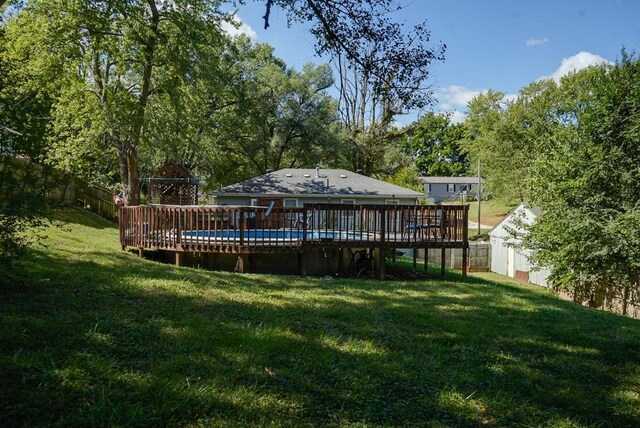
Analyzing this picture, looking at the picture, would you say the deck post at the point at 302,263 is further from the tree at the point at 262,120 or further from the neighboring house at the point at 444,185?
the neighboring house at the point at 444,185

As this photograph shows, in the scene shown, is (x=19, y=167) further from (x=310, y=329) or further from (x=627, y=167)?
(x=627, y=167)

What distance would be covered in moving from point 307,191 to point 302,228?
11868 millimetres

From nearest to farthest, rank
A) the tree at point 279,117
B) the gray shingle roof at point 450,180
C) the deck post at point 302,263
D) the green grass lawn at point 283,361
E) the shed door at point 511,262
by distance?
1. the green grass lawn at point 283,361
2. the deck post at point 302,263
3. the shed door at point 511,262
4. the tree at point 279,117
5. the gray shingle roof at point 450,180

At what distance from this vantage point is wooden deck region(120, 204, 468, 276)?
1062cm

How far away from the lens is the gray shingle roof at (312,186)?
2256 cm

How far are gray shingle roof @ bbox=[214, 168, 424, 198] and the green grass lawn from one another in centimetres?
1623

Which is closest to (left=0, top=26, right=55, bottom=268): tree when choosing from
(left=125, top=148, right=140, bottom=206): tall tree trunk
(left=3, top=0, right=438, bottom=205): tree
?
(left=3, top=0, right=438, bottom=205): tree

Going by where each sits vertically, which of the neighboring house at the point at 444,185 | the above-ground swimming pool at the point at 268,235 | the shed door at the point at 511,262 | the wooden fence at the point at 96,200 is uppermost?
the neighboring house at the point at 444,185

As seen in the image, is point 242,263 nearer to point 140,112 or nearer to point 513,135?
point 140,112

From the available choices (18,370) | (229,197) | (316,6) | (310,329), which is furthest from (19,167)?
(229,197)

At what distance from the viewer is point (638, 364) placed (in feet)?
14.5

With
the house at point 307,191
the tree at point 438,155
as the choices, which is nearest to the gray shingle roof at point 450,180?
the tree at point 438,155

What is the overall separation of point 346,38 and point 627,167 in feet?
34.3

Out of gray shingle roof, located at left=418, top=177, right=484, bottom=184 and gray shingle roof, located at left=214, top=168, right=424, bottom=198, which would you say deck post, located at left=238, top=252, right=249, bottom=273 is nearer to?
gray shingle roof, located at left=214, top=168, right=424, bottom=198
